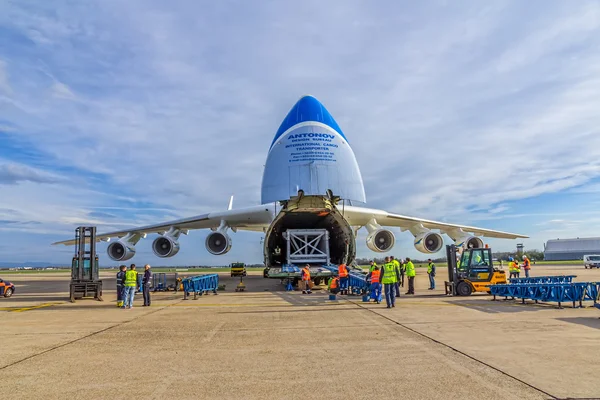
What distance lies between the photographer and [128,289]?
12602 mm

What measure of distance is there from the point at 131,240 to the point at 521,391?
21.4m

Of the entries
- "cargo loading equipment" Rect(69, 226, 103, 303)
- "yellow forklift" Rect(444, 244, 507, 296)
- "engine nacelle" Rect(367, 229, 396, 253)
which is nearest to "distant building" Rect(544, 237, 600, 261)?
"engine nacelle" Rect(367, 229, 396, 253)

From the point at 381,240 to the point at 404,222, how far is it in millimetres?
3274

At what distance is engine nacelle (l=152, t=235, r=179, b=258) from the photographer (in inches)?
827

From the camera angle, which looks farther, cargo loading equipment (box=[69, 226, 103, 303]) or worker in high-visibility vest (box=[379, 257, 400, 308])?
cargo loading equipment (box=[69, 226, 103, 303])

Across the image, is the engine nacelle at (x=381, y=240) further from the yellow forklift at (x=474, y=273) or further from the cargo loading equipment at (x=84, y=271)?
the cargo loading equipment at (x=84, y=271)

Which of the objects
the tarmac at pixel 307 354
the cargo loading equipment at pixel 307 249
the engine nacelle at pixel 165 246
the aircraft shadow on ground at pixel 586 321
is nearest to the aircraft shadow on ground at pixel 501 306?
the tarmac at pixel 307 354

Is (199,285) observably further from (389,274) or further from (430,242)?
(430,242)

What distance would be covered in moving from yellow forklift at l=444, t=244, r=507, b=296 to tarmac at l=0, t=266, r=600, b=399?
3558 millimetres

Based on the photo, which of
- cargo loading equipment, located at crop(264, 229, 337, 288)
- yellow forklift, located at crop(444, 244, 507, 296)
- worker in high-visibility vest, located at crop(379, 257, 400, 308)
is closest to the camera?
worker in high-visibility vest, located at crop(379, 257, 400, 308)

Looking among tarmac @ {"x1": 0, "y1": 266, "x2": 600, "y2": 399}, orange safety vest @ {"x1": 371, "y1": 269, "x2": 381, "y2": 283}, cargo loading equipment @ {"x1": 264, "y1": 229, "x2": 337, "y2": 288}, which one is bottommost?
tarmac @ {"x1": 0, "y1": 266, "x2": 600, "y2": 399}

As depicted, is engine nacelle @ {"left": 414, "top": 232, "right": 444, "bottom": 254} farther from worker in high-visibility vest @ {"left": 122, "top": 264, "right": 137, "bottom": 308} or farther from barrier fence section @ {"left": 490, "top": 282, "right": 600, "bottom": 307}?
worker in high-visibility vest @ {"left": 122, "top": 264, "right": 137, "bottom": 308}

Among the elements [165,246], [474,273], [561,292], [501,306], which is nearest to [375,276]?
[501,306]

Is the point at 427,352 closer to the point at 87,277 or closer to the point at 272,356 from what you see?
the point at 272,356
